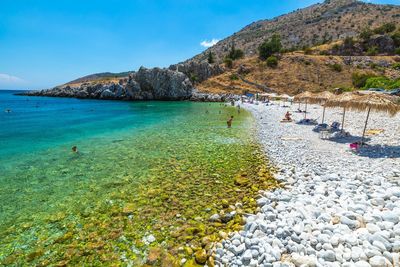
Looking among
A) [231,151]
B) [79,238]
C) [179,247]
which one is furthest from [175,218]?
[231,151]

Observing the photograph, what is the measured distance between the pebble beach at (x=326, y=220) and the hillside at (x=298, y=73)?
63.8 m

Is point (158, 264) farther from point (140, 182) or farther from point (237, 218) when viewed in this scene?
point (140, 182)

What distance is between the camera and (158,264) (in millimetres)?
5781

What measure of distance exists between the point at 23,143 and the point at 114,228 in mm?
18856

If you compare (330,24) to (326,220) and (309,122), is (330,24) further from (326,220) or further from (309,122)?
(326,220)

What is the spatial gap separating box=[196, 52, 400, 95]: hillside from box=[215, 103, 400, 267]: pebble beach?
6378cm

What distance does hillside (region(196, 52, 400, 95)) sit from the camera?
2751 inches

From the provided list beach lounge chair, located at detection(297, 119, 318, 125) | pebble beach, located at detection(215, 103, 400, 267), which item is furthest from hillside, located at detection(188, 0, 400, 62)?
pebble beach, located at detection(215, 103, 400, 267)

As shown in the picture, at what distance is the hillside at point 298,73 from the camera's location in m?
69.9

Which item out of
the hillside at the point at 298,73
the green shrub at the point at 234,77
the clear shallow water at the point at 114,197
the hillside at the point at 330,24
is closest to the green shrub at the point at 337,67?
the hillside at the point at 298,73

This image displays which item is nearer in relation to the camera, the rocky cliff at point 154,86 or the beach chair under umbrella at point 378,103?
the beach chair under umbrella at point 378,103

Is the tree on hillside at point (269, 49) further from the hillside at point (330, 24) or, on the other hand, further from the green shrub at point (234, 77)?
the hillside at point (330, 24)

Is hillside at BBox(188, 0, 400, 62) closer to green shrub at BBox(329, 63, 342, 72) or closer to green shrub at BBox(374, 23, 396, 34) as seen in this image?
green shrub at BBox(374, 23, 396, 34)

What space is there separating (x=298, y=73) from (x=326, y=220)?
7672 centimetres
